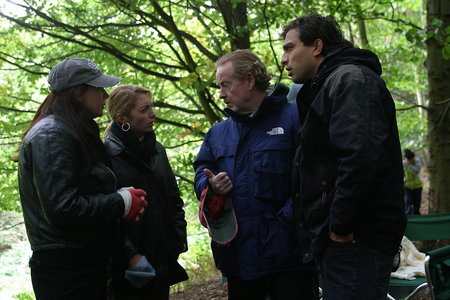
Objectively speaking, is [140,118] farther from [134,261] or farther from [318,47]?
[318,47]

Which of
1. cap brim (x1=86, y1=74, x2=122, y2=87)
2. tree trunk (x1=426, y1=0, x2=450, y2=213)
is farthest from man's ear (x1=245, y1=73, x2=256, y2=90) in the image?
tree trunk (x1=426, y1=0, x2=450, y2=213)

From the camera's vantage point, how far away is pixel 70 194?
8.07 ft

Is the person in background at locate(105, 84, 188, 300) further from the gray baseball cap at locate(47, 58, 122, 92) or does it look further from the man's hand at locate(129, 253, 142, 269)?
the gray baseball cap at locate(47, 58, 122, 92)

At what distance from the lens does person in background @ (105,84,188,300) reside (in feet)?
9.45

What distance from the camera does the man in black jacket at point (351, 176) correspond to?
2029 mm

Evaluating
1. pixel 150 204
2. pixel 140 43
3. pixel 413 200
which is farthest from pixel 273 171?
pixel 413 200

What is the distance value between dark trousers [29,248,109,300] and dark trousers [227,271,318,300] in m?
0.81

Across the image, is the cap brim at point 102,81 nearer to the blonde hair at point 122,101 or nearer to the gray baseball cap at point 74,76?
the gray baseball cap at point 74,76

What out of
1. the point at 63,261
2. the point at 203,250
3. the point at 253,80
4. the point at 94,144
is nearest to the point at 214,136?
the point at 253,80

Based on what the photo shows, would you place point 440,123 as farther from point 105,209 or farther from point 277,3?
point 105,209

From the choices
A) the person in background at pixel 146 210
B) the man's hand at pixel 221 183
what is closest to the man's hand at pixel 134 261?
the person in background at pixel 146 210

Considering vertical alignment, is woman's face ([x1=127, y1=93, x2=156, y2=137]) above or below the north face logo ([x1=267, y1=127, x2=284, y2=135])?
above

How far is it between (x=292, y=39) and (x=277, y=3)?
4.06 meters

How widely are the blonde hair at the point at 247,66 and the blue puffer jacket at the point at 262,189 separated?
0.52ft
